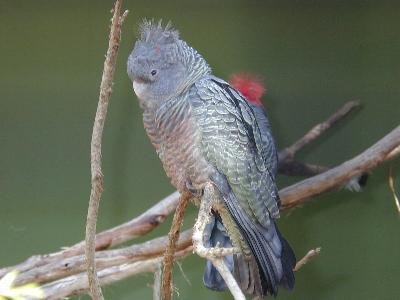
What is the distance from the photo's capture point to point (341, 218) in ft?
4.72

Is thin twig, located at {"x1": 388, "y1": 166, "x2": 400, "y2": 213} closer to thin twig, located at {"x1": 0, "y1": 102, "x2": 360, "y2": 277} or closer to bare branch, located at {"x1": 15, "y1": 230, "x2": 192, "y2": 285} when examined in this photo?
thin twig, located at {"x1": 0, "y1": 102, "x2": 360, "y2": 277}

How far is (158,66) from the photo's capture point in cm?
107

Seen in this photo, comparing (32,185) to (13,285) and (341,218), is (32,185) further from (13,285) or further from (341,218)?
(341,218)

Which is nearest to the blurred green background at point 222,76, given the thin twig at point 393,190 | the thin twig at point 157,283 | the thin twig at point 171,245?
the thin twig at point 393,190

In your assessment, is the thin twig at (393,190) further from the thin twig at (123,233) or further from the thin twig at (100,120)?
the thin twig at (100,120)

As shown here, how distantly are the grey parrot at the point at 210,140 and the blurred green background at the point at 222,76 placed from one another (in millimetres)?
311

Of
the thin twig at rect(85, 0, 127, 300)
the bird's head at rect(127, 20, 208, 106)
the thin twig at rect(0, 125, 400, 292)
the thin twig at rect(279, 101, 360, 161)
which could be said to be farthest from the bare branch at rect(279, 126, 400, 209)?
the thin twig at rect(85, 0, 127, 300)

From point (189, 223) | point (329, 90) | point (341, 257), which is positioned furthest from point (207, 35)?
point (341, 257)

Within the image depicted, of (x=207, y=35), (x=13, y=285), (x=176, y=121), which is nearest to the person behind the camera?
(x=176, y=121)

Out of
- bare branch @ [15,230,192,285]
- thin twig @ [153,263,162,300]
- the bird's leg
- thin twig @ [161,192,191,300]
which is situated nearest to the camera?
the bird's leg

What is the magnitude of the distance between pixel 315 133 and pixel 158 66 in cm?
44

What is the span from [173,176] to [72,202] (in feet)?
1.33

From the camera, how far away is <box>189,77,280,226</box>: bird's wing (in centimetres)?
104

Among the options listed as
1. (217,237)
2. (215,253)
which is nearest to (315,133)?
(217,237)
